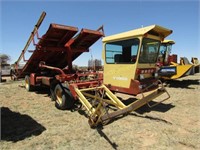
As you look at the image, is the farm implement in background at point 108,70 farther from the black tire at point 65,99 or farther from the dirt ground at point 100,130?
the dirt ground at point 100,130

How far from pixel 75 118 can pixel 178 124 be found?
270 cm

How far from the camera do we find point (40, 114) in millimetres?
5434

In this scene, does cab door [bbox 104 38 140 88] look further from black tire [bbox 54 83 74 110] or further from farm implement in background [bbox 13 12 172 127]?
black tire [bbox 54 83 74 110]

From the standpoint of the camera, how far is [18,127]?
4.35 meters

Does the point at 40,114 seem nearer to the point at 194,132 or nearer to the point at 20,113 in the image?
the point at 20,113

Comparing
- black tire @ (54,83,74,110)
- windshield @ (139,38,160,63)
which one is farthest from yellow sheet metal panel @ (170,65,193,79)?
black tire @ (54,83,74,110)

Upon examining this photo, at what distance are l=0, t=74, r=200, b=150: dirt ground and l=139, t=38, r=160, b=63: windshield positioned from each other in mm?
1630

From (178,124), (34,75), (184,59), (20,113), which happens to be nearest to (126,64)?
(178,124)

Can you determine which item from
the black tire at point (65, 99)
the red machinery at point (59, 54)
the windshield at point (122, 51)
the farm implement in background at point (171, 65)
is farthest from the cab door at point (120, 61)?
the farm implement in background at point (171, 65)

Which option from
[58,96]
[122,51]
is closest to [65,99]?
[58,96]

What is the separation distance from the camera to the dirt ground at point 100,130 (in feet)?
11.6

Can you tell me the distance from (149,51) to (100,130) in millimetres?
2812

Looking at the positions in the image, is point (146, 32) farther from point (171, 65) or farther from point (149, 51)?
point (171, 65)

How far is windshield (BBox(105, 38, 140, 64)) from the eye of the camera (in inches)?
209
